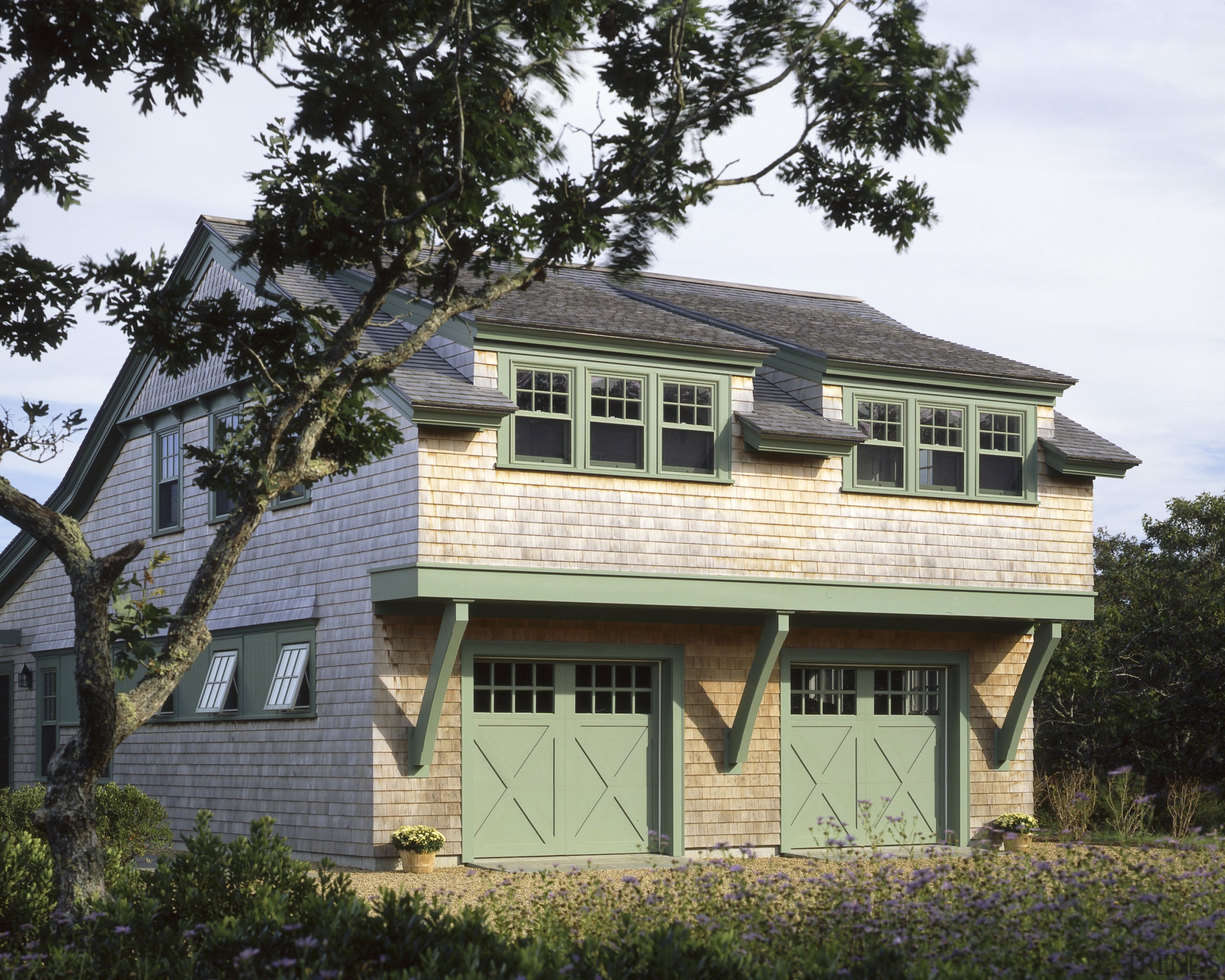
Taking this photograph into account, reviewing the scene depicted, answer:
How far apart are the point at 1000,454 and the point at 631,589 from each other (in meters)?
5.96

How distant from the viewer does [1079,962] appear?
736 cm

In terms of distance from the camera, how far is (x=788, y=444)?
720 inches

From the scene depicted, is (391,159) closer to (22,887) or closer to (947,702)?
(22,887)

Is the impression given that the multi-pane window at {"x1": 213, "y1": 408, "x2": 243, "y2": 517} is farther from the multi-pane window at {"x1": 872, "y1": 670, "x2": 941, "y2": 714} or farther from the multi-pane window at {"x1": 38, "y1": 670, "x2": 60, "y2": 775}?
the multi-pane window at {"x1": 872, "y1": 670, "x2": 941, "y2": 714}

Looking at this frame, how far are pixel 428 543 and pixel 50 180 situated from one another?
587 cm

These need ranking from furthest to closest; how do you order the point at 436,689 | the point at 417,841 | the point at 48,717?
the point at 48,717
the point at 436,689
the point at 417,841

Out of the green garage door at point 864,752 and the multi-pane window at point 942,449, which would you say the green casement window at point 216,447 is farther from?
the multi-pane window at point 942,449

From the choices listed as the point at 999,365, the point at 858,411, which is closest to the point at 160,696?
the point at 858,411

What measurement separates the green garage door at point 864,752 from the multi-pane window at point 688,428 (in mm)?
3158

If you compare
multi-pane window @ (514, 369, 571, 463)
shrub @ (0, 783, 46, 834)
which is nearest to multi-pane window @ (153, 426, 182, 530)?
shrub @ (0, 783, 46, 834)

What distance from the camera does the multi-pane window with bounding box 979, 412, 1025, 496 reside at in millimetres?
20000

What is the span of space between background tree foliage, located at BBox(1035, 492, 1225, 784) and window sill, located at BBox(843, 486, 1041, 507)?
5.54 m

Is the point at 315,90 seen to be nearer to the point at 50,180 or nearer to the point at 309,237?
the point at 309,237

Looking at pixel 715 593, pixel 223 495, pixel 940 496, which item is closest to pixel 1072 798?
pixel 940 496
